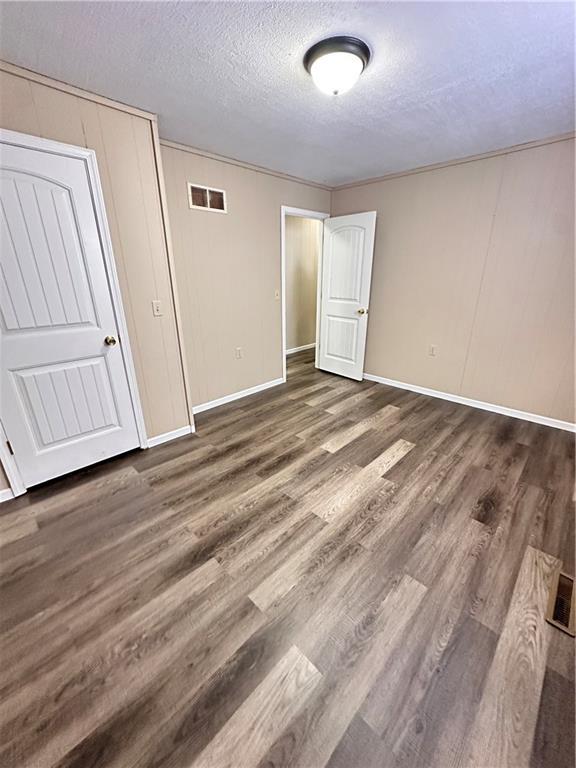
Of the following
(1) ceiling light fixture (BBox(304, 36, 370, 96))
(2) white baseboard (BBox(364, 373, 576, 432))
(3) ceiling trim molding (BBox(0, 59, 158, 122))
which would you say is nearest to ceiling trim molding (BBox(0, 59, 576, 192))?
(3) ceiling trim molding (BBox(0, 59, 158, 122))

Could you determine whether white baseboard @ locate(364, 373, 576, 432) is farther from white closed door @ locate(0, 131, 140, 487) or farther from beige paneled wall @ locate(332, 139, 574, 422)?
white closed door @ locate(0, 131, 140, 487)

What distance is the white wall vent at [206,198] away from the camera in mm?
2799

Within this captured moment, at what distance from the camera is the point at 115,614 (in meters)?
1.37

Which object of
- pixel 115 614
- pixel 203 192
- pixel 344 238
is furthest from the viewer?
pixel 344 238

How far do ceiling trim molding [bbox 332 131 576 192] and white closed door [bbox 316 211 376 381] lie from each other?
388 millimetres

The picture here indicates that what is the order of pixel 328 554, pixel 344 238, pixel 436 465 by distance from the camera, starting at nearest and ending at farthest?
pixel 328 554
pixel 436 465
pixel 344 238

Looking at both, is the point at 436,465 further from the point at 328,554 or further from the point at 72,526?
the point at 72,526

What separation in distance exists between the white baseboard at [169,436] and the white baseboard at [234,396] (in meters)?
0.36

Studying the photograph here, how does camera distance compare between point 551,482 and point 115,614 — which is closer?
point 115,614

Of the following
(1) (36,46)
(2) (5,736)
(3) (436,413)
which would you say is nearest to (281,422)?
(3) (436,413)

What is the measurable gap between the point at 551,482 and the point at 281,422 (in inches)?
85.0

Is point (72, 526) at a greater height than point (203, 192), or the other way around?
point (203, 192)

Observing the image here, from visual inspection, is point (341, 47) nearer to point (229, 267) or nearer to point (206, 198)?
point (206, 198)

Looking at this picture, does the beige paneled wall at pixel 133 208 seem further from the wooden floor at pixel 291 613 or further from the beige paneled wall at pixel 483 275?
the beige paneled wall at pixel 483 275
